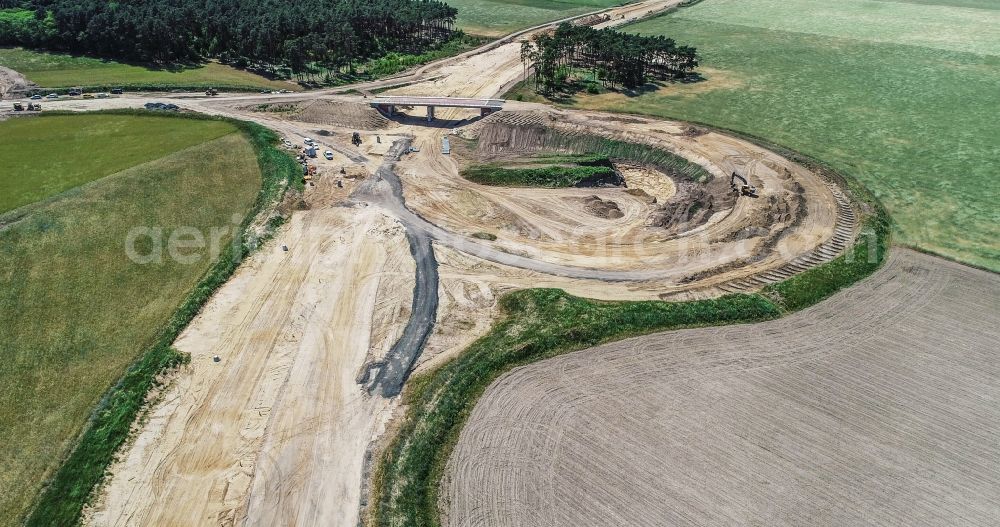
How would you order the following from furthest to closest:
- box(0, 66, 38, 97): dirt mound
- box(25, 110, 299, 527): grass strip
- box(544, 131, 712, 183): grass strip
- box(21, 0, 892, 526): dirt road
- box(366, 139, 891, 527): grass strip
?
1. box(0, 66, 38, 97): dirt mound
2. box(544, 131, 712, 183): grass strip
3. box(21, 0, 892, 526): dirt road
4. box(366, 139, 891, 527): grass strip
5. box(25, 110, 299, 527): grass strip

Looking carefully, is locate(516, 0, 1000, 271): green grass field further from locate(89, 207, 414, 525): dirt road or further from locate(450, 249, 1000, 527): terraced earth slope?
locate(89, 207, 414, 525): dirt road

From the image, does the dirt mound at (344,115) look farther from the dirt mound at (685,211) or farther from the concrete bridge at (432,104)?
the dirt mound at (685,211)

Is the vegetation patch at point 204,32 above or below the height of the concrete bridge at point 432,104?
above

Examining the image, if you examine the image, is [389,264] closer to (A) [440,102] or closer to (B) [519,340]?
(B) [519,340]

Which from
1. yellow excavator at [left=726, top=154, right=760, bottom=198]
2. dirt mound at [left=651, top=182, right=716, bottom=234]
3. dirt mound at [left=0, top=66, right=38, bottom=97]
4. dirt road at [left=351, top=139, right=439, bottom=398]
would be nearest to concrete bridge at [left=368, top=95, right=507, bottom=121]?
dirt road at [left=351, top=139, right=439, bottom=398]

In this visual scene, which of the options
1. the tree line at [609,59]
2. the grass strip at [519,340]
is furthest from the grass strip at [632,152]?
the tree line at [609,59]

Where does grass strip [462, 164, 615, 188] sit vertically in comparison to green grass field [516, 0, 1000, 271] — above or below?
below

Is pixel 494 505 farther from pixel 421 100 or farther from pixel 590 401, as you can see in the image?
pixel 421 100
